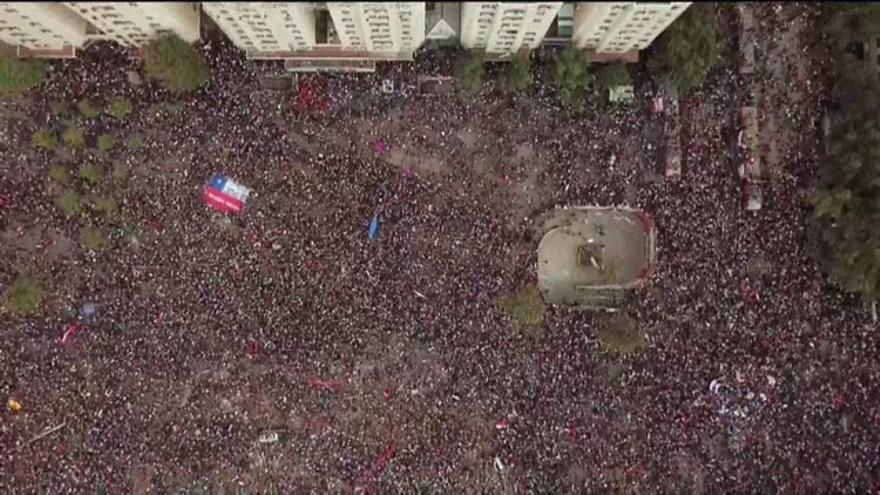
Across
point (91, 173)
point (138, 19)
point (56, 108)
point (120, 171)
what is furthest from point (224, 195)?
point (138, 19)

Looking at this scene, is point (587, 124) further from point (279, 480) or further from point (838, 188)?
point (279, 480)

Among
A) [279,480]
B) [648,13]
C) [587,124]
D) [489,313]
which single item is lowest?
[279,480]

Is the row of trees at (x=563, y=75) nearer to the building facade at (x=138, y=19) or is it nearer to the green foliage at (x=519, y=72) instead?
the green foliage at (x=519, y=72)

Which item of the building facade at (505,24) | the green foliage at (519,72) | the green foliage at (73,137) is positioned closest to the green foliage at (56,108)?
the green foliage at (73,137)

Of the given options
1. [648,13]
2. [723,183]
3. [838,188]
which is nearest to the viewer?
[648,13]

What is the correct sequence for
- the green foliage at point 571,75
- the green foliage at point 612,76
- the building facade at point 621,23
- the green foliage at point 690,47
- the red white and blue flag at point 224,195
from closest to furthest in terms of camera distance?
the building facade at point 621,23 → the green foliage at point 690,47 → the green foliage at point 571,75 → the green foliage at point 612,76 → the red white and blue flag at point 224,195

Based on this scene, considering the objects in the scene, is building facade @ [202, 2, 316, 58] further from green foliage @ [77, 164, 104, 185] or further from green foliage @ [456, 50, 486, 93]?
green foliage @ [77, 164, 104, 185]

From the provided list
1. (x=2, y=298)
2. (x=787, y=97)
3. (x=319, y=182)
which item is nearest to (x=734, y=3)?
(x=787, y=97)

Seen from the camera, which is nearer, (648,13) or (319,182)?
(648,13)
